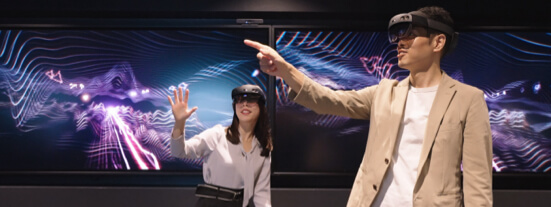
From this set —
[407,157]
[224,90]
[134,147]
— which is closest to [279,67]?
[407,157]

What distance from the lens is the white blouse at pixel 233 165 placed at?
3262mm

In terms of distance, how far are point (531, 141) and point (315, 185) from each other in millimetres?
2185

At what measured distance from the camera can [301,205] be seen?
4324 mm

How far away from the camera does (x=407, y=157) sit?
1.80m

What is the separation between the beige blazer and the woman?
147cm

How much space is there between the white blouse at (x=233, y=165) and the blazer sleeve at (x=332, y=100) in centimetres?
145

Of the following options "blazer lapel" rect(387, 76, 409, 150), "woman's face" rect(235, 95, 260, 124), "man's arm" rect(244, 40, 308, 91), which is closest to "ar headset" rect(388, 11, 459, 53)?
"blazer lapel" rect(387, 76, 409, 150)

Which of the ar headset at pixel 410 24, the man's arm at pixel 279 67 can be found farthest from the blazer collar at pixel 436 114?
the man's arm at pixel 279 67

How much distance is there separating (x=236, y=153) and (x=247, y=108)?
0.37m

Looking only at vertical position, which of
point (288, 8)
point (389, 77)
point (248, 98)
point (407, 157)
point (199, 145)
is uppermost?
point (288, 8)

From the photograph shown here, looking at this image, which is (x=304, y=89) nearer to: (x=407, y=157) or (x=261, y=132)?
(x=407, y=157)

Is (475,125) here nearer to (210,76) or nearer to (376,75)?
(376,75)

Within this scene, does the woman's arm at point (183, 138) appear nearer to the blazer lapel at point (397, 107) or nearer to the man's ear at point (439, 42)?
the blazer lapel at point (397, 107)

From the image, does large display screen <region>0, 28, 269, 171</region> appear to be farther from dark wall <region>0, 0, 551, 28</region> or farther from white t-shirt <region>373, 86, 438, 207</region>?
white t-shirt <region>373, 86, 438, 207</region>
